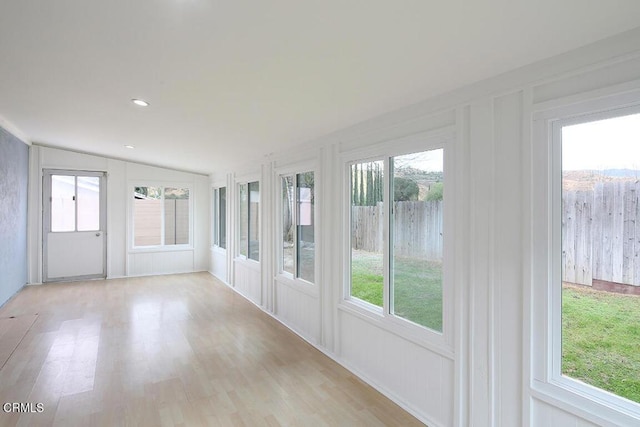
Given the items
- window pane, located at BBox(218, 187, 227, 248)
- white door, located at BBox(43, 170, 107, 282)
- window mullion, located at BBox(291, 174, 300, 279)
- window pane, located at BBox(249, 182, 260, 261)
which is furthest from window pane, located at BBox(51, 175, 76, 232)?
window mullion, located at BBox(291, 174, 300, 279)

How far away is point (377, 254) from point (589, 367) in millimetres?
1601

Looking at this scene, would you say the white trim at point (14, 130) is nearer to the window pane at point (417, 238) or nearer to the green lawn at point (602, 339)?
the window pane at point (417, 238)

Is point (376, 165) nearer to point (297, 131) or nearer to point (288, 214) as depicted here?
point (297, 131)

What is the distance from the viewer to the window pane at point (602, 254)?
4.97 feet

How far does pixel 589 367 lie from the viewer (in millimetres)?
1623

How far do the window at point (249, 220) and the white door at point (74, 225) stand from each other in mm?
3383

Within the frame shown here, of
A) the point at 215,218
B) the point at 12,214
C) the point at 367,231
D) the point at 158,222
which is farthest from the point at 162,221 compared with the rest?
the point at 367,231

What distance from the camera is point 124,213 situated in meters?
7.25

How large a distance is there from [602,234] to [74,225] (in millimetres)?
8232

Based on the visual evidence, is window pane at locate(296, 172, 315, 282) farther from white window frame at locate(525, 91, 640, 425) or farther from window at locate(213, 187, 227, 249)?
window at locate(213, 187, 227, 249)

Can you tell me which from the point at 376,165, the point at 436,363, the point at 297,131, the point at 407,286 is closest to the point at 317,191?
the point at 297,131

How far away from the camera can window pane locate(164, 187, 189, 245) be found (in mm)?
7715

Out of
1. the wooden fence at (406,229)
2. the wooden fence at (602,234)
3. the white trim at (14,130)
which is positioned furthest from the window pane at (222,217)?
the wooden fence at (602,234)

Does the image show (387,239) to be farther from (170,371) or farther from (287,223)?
(170,371)
